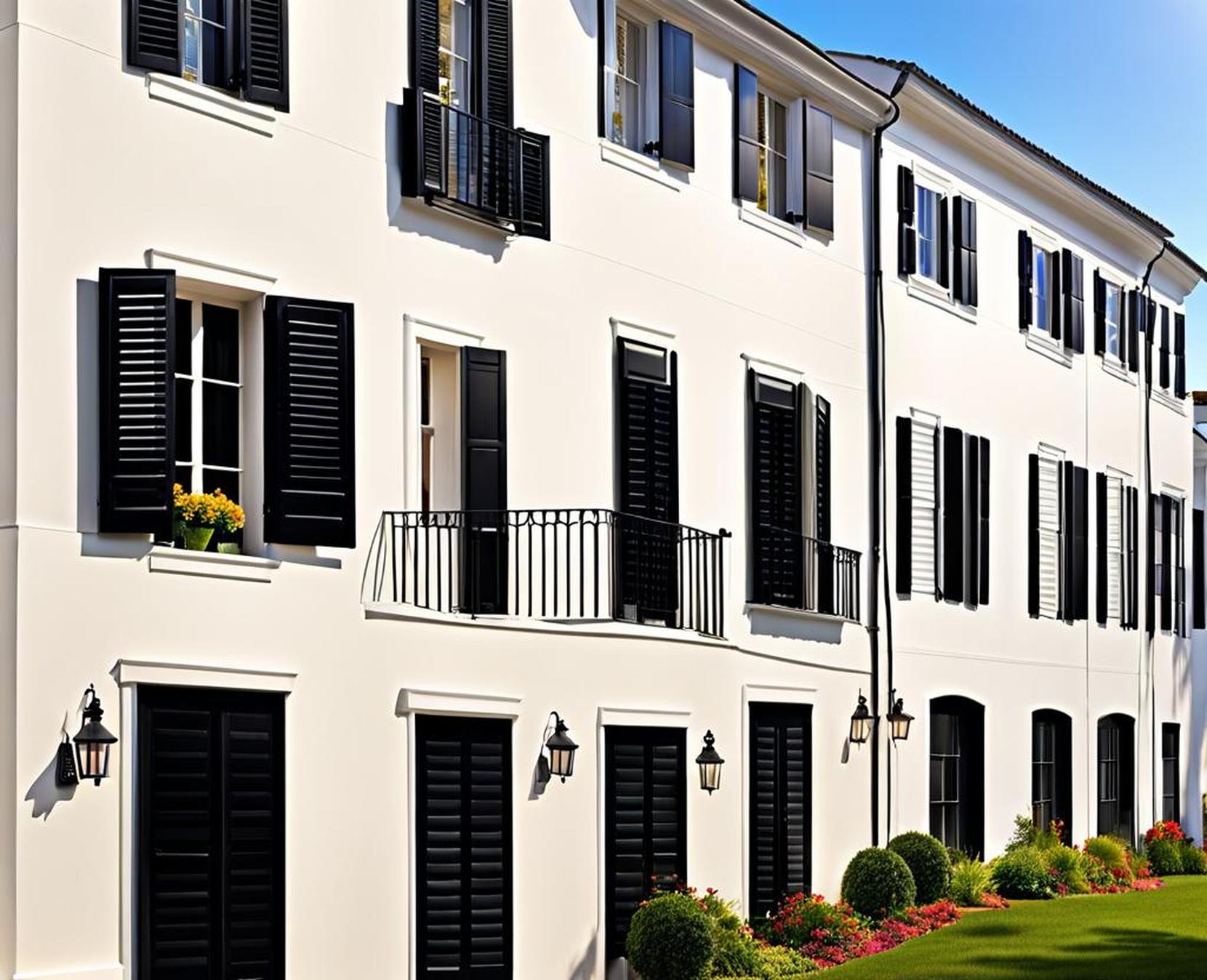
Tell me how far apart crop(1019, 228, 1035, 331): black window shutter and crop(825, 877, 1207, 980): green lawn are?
8931 mm

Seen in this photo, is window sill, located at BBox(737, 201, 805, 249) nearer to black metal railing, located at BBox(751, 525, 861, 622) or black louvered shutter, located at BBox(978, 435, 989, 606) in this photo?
black metal railing, located at BBox(751, 525, 861, 622)

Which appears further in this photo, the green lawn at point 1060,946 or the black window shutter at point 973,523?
the black window shutter at point 973,523

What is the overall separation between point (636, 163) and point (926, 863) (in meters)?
9.42

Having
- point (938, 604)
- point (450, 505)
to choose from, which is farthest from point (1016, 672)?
point (450, 505)

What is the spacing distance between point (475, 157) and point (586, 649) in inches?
181

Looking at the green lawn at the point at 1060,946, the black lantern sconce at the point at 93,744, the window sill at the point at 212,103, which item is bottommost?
the green lawn at the point at 1060,946

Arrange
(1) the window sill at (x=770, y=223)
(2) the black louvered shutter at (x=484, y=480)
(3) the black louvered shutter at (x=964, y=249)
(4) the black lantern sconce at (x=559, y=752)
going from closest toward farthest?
(2) the black louvered shutter at (x=484, y=480) → (4) the black lantern sconce at (x=559, y=752) → (1) the window sill at (x=770, y=223) → (3) the black louvered shutter at (x=964, y=249)

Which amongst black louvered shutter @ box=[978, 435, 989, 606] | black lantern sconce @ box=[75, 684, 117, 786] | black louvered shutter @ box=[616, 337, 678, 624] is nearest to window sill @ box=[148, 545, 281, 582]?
black lantern sconce @ box=[75, 684, 117, 786]

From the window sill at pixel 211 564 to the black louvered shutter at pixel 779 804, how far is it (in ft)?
25.7

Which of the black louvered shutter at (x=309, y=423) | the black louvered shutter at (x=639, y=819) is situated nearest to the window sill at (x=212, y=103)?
the black louvered shutter at (x=309, y=423)

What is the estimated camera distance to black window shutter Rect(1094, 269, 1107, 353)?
32438 mm

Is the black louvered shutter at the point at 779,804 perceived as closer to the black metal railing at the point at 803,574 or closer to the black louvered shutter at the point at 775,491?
the black metal railing at the point at 803,574

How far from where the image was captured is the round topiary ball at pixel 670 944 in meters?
17.3

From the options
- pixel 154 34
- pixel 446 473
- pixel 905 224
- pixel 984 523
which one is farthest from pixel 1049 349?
pixel 154 34
